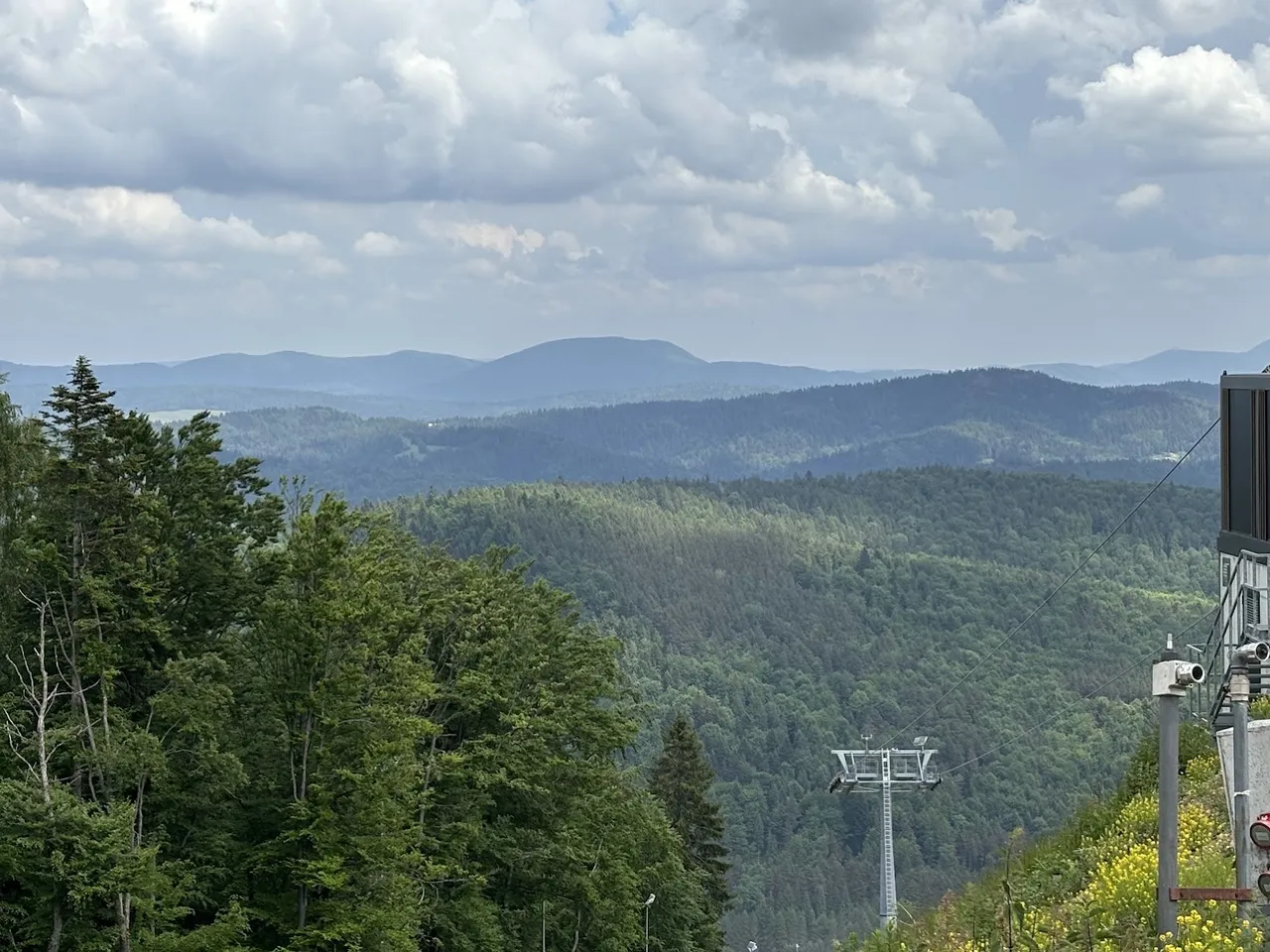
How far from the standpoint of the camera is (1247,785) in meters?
9.63

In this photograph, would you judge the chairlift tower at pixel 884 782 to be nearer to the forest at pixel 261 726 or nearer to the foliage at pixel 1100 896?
the forest at pixel 261 726

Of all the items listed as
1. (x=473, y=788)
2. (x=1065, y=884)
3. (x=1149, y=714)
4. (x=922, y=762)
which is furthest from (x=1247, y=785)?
(x=922, y=762)

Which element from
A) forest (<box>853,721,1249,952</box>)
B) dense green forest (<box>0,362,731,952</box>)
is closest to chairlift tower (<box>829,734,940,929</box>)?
dense green forest (<box>0,362,731,952</box>)

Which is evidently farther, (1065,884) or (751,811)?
(751,811)

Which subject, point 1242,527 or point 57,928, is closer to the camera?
point 57,928

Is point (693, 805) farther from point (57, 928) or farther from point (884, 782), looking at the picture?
point (57, 928)

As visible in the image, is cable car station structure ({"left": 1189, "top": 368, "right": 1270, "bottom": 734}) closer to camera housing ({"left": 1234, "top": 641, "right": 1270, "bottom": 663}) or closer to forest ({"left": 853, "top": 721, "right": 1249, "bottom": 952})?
forest ({"left": 853, "top": 721, "right": 1249, "bottom": 952})

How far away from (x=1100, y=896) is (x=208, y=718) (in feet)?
63.7

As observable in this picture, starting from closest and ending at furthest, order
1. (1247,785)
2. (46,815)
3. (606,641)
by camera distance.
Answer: (1247,785) → (46,815) → (606,641)

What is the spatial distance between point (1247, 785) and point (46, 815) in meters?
21.6

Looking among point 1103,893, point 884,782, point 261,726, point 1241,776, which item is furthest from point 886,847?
point 1241,776

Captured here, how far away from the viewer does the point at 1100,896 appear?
500 inches

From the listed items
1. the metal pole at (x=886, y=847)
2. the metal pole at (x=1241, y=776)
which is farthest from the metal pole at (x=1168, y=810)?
the metal pole at (x=886, y=847)

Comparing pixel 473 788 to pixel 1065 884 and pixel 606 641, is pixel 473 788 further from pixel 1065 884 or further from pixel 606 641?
pixel 1065 884
